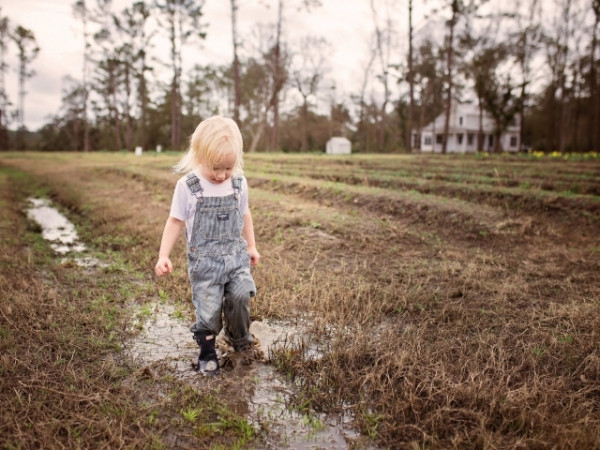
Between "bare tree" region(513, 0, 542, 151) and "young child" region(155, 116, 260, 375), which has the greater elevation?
"bare tree" region(513, 0, 542, 151)

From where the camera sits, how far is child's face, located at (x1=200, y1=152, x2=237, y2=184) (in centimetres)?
310

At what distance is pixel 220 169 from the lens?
10.4ft

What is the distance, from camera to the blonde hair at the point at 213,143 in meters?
3.07

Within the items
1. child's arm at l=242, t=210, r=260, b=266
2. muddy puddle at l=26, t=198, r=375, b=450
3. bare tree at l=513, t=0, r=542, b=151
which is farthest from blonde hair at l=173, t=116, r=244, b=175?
bare tree at l=513, t=0, r=542, b=151

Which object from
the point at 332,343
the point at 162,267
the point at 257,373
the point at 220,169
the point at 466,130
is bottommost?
the point at 257,373

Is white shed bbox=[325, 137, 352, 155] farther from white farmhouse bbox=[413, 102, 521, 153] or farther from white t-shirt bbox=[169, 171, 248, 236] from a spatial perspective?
white t-shirt bbox=[169, 171, 248, 236]

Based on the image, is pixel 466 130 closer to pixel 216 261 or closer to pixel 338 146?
pixel 338 146

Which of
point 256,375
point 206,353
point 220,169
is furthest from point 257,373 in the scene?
point 220,169

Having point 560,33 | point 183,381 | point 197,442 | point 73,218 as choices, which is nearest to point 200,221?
point 183,381

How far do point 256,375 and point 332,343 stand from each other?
24.2 inches

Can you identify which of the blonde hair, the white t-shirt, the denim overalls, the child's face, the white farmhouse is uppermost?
the white farmhouse

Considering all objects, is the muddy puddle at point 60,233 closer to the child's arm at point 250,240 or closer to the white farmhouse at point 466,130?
the child's arm at point 250,240

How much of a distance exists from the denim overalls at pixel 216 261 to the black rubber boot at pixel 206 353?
40mm

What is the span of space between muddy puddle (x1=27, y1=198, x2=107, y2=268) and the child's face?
328cm
